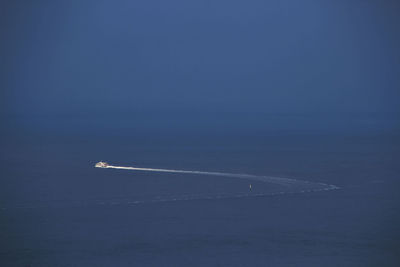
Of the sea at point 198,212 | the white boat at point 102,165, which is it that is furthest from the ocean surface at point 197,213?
the white boat at point 102,165

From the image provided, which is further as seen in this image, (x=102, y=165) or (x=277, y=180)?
(x=102, y=165)

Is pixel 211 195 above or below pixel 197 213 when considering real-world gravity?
above

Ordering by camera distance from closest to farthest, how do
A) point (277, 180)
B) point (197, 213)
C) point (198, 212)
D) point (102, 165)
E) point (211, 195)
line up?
point (197, 213) < point (198, 212) < point (211, 195) < point (277, 180) < point (102, 165)

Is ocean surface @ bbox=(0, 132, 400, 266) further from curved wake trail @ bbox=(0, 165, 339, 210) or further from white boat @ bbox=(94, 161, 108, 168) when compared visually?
white boat @ bbox=(94, 161, 108, 168)

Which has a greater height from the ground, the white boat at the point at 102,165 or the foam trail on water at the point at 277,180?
the white boat at the point at 102,165

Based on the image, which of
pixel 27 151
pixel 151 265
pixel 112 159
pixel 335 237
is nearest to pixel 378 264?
pixel 335 237

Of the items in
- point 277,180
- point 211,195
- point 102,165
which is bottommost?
point 211,195

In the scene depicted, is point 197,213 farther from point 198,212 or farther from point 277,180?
point 277,180

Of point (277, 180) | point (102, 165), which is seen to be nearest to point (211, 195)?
point (277, 180)

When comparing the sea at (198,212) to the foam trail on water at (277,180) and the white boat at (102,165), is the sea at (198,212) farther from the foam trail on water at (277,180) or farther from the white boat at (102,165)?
the white boat at (102,165)
